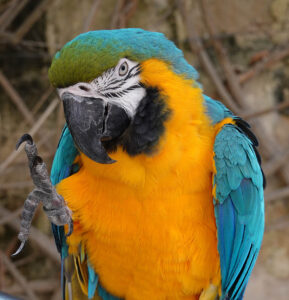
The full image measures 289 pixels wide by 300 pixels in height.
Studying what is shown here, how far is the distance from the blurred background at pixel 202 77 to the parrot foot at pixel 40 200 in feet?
4.78

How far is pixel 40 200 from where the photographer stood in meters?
1.36

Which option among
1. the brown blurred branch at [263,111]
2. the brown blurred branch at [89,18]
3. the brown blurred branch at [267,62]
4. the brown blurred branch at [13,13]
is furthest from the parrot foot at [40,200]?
the brown blurred branch at [267,62]

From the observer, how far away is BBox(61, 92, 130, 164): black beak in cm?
121

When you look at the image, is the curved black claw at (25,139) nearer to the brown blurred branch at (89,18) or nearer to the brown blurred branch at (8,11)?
the brown blurred branch at (89,18)

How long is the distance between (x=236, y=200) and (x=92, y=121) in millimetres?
545

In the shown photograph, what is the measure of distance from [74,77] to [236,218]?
2.23 ft

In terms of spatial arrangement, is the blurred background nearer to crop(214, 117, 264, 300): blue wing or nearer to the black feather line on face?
crop(214, 117, 264, 300): blue wing

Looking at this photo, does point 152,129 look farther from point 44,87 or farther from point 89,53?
point 44,87

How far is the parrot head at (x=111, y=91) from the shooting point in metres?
1.21

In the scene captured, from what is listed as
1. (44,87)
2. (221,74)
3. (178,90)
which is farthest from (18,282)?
(178,90)

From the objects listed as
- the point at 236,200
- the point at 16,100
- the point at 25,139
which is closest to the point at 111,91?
the point at 25,139

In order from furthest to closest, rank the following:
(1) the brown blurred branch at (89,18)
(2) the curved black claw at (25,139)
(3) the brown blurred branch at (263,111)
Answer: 1. (3) the brown blurred branch at (263,111)
2. (1) the brown blurred branch at (89,18)
3. (2) the curved black claw at (25,139)

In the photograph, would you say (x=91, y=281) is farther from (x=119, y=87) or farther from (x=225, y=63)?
(x=225, y=63)

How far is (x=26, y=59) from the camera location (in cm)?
294
